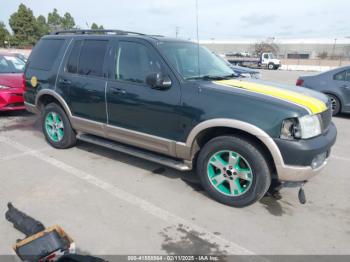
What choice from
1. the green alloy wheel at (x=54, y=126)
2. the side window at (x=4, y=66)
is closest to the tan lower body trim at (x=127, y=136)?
the green alloy wheel at (x=54, y=126)

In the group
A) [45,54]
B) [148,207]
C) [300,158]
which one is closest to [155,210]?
[148,207]

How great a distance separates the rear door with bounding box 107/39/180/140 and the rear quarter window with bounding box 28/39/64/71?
1.38m

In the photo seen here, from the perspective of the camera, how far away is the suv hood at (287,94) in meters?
3.34

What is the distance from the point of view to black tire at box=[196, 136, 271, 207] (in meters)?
3.30

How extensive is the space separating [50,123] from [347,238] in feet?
15.3

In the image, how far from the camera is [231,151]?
344cm

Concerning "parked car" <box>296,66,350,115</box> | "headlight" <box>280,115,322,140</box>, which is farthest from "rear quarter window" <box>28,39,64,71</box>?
"parked car" <box>296,66,350,115</box>

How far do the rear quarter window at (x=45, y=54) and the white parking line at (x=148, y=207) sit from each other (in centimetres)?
149

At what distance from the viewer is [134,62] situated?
4172 mm

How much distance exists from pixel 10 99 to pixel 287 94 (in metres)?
6.19

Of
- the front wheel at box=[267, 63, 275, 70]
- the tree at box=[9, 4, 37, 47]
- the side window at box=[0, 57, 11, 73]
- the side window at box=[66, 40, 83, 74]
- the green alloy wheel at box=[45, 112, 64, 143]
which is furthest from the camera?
the tree at box=[9, 4, 37, 47]

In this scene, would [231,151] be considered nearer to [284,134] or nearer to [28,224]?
[284,134]

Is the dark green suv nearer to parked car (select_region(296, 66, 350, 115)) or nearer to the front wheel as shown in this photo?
parked car (select_region(296, 66, 350, 115))

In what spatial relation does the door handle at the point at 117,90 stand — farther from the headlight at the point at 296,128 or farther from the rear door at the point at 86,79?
the headlight at the point at 296,128
